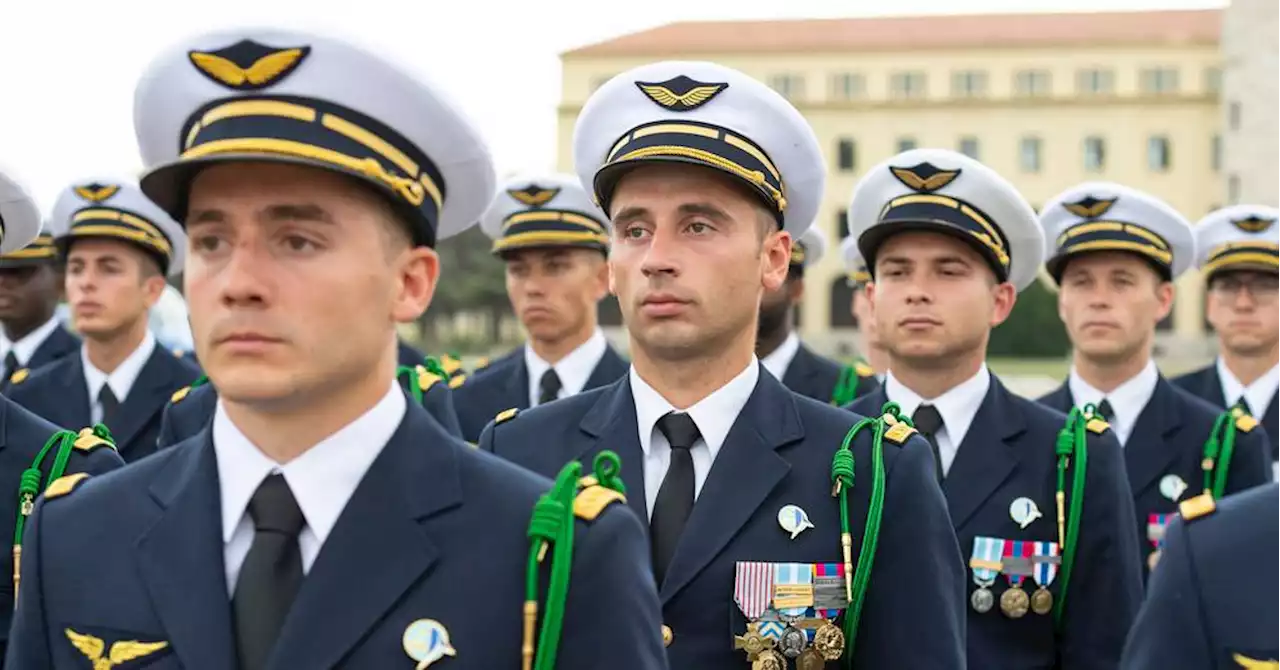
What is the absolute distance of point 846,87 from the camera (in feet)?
227

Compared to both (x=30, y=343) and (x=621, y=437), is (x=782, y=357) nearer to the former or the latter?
(x=621, y=437)

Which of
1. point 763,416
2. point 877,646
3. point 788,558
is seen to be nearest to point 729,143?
point 763,416

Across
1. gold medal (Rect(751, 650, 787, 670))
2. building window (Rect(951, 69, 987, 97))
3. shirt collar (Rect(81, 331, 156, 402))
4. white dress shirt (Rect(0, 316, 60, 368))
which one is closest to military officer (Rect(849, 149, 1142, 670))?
gold medal (Rect(751, 650, 787, 670))

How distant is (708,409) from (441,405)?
2667 millimetres

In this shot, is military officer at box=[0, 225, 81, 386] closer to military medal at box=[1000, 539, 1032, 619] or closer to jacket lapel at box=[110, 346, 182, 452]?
jacket lapel at box=[110, 346, 182, 452]

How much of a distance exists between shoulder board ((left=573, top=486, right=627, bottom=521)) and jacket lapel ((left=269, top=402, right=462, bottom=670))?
0.22m

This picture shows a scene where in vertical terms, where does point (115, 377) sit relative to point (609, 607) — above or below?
above

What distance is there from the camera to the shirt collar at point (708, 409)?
360cm

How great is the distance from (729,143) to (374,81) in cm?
133

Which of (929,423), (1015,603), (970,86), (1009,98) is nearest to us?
(1015,603)

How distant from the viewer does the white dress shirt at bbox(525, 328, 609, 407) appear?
291 inches

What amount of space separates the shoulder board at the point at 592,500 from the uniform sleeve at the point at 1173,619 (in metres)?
0.99

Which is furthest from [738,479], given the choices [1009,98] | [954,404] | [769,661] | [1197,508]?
[1009,98]

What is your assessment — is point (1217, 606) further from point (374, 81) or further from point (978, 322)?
point (978, 322)
